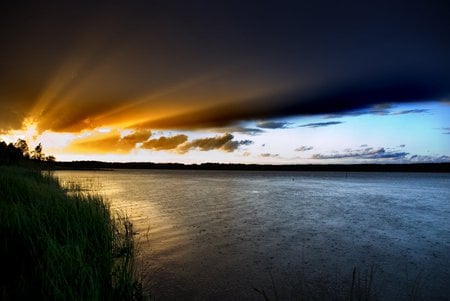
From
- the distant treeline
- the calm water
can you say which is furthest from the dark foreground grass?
the distant treeline

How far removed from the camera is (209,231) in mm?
14250

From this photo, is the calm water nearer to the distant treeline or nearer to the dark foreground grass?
the dark foreground grass

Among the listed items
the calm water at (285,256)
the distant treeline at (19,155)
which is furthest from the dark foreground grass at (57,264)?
the distant treeline at (19,155)

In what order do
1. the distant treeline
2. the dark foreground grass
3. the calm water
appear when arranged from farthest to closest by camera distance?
the distant treeline → the calm water → the dark foreground grass

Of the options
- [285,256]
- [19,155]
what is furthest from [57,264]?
[19,155]

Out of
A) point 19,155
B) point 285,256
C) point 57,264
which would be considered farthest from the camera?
point 19,155

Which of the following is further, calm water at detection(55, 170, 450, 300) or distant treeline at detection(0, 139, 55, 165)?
distant treeline at detection(0, 139, 55, 165)

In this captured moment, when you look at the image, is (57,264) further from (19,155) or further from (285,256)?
(19,155)

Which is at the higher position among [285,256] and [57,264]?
[57,264]

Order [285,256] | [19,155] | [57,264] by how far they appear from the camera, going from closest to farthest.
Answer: [57,264] → [285,256] → [19,155]

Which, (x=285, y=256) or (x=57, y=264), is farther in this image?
(x=285, y=256)

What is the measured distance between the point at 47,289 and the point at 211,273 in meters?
4.71

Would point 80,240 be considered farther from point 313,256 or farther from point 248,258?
point 313,256

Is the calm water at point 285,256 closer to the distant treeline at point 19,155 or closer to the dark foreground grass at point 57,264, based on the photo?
the dark foreground grass at point 57,264
